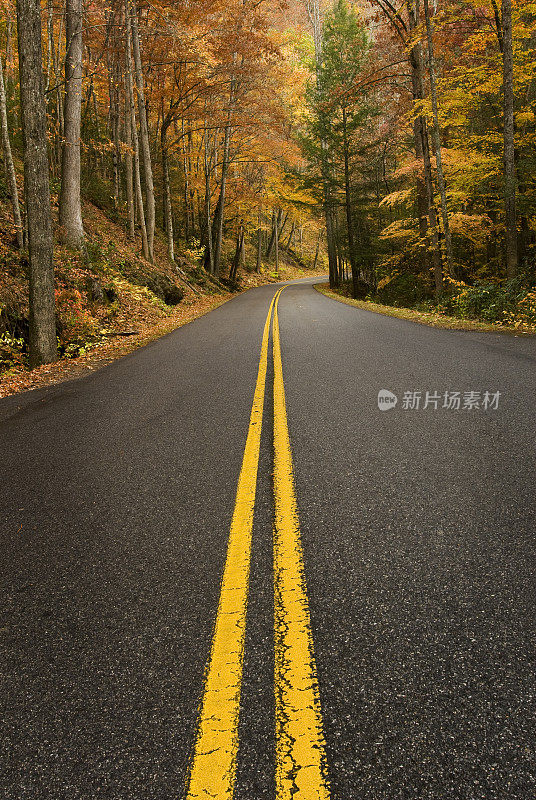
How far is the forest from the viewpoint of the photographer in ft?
33.6

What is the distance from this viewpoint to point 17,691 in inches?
66.1

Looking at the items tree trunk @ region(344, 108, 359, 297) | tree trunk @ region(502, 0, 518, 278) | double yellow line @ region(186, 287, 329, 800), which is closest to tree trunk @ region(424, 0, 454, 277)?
tree trunk @ region(502, 0, 518, 278)

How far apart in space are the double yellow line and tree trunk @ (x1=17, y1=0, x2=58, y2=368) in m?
7.01

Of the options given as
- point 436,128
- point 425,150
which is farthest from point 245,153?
point 436,128

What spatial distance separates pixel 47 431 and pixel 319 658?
4.04 meters

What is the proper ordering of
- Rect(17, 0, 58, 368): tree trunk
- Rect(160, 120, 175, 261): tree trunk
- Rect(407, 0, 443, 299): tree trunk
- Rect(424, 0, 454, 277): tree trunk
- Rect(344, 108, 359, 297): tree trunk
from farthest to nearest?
Rect(344, 108, 359, 297): tree trunk → Rect(160, 120, 175, 261): tree trunk → Rect(407, 0, 443, 299): tree trunk → Rect(424, 0, 454, 277): tree trunk → Rect(17, 0, 58, 368): tree trunk

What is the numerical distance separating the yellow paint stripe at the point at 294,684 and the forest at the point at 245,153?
7476mm

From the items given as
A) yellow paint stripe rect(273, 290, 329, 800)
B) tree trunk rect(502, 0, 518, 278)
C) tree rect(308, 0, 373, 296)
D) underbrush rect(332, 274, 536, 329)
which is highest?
tree rect(308, 0, 373, 296)

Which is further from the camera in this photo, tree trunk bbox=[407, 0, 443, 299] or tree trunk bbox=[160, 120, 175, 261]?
tree trunk bbox=[160, 120, 175, 261]

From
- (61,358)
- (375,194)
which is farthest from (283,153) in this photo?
(61,358)

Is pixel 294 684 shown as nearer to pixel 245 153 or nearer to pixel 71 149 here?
pixel 71 149

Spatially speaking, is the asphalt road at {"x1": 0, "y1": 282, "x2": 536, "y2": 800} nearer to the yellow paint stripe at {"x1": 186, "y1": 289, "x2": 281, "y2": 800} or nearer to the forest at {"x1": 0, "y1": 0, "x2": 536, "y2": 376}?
the yellow paint stripe at {"x1": 186, "y1": 289, "x2": 281, "y2": 800}

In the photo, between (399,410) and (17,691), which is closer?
(17,691)

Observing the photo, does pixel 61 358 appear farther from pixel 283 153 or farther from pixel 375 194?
pixel 375 194
